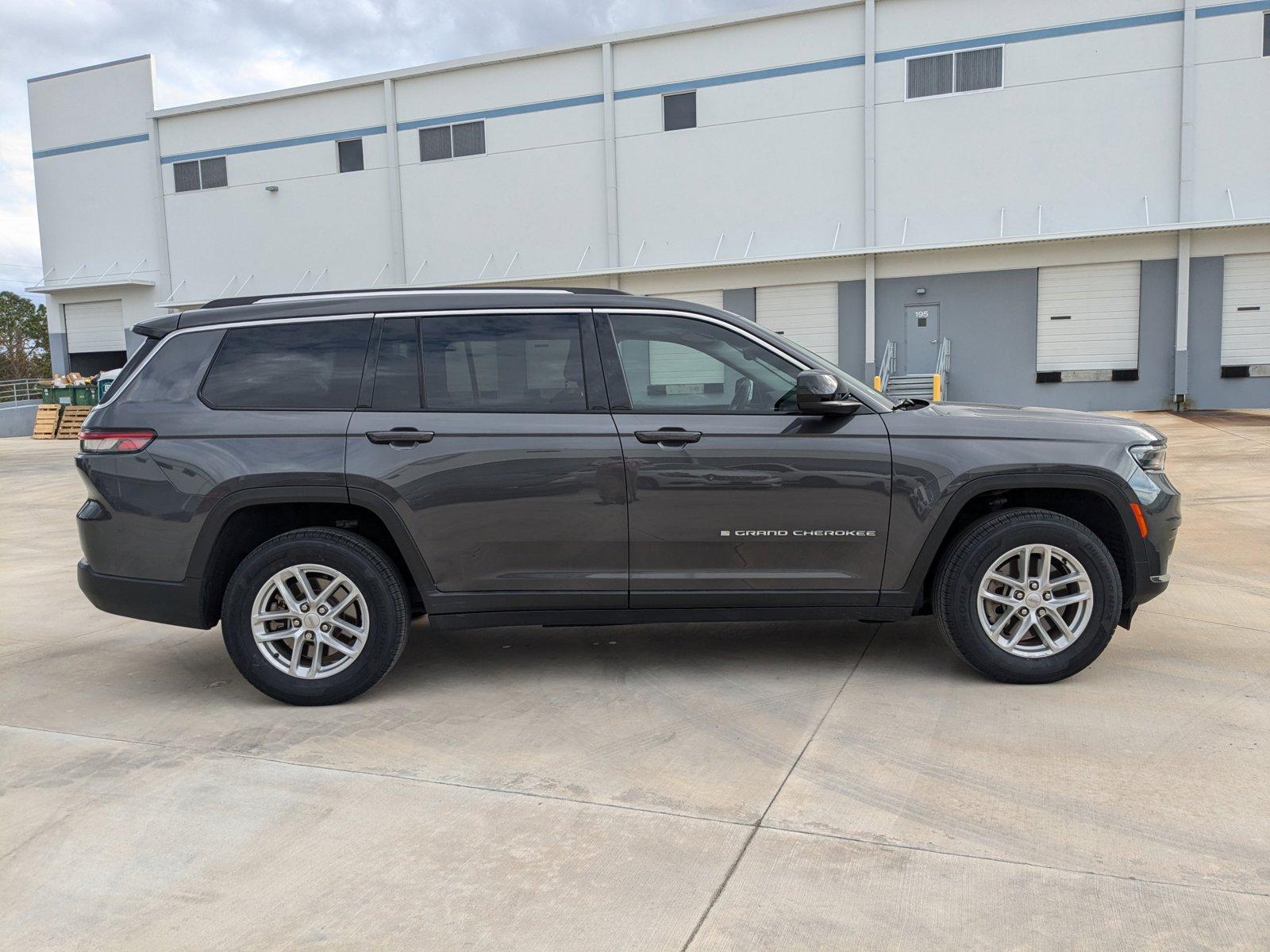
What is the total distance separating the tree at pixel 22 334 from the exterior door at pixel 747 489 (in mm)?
75206

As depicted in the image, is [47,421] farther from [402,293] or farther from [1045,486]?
[1045,486]

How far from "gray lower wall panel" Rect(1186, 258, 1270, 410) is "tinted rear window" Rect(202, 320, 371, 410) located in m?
20.2

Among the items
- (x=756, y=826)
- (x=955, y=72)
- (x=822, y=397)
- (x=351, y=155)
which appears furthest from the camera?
(x=351, y=155)

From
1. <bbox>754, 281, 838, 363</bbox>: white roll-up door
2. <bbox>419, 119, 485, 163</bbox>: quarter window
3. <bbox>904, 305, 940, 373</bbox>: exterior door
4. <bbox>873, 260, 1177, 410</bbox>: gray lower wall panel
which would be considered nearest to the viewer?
<bbox>873, 260, 1177, 410</bbox>: gray lower wall panel

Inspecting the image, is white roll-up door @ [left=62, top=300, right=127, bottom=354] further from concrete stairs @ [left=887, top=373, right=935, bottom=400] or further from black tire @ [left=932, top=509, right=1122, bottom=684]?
black tire @ [left=932, top=509, right=1122, bottom=684]

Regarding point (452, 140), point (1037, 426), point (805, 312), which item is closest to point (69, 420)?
point (452, 140)

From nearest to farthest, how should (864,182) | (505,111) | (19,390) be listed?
(864,182) < (505,111) < (19,390)

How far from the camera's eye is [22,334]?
70.9m

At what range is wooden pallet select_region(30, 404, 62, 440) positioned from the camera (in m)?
26.6

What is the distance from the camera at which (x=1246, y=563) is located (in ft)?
22.8

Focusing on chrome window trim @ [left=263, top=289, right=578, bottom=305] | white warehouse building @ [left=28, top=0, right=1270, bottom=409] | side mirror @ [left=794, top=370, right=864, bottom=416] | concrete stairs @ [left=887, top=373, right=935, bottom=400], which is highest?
white warehouse building @ [left=28, top=0, right=1270, bottom=409]

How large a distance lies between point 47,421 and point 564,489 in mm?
27346

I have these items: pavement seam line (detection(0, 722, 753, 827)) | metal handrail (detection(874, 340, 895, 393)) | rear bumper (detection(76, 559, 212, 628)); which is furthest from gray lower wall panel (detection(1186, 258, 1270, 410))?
rear bumper (detection(76, 559, 212, 628))

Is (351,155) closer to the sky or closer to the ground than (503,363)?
closer to the sky
